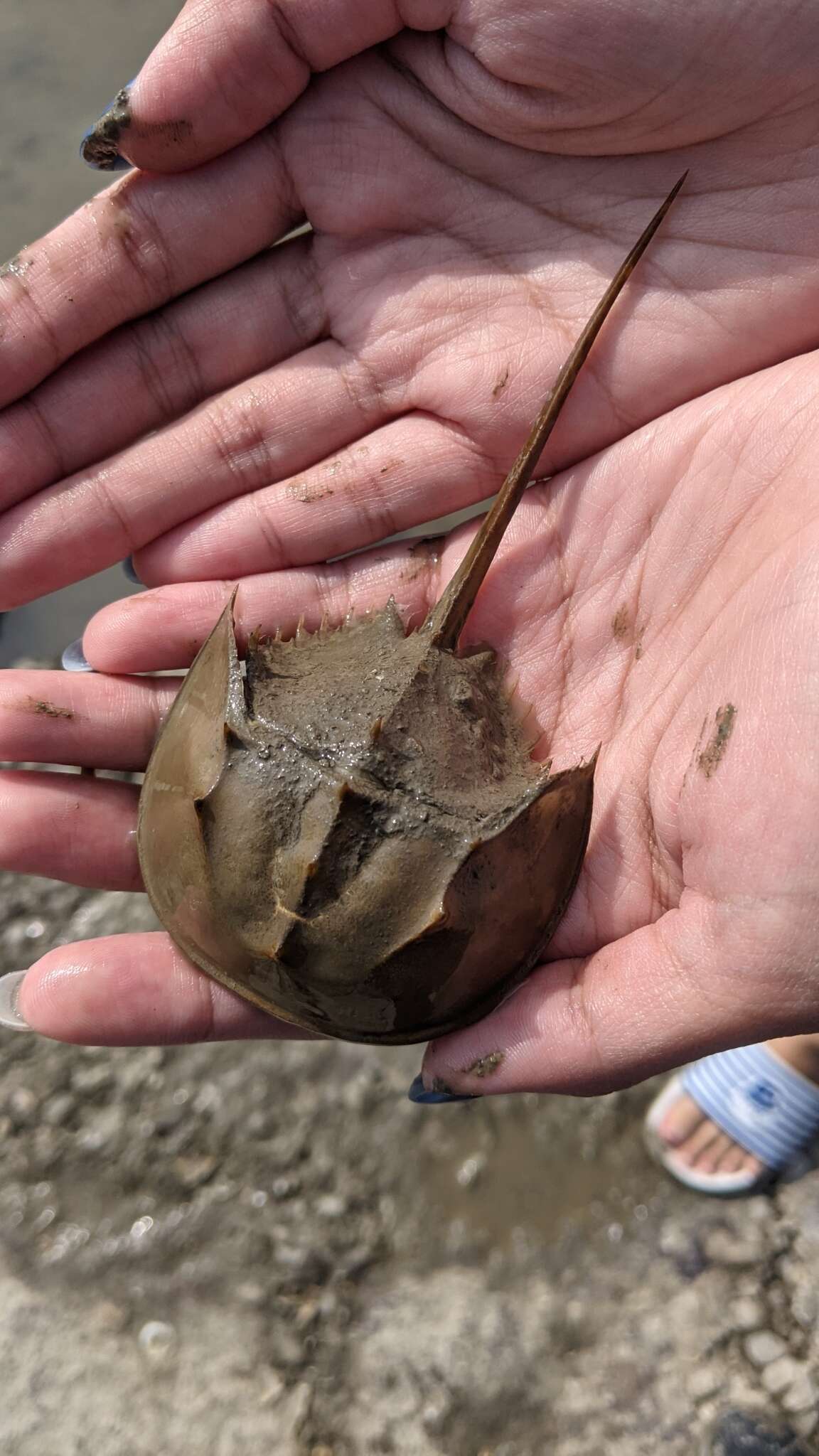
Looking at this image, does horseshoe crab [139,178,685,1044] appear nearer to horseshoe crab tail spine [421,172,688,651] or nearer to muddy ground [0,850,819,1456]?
horseshoe crab tail spine [421,172,688,651]

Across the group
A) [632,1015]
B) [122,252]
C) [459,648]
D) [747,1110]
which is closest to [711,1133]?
[747,1110]

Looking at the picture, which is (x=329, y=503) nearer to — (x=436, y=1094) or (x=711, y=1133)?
(x=436, y=1094)

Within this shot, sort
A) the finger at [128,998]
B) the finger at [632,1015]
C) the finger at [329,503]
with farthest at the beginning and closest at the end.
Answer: the finger at [329,503]
the finger at [128,998]
the finger at [632,1015]

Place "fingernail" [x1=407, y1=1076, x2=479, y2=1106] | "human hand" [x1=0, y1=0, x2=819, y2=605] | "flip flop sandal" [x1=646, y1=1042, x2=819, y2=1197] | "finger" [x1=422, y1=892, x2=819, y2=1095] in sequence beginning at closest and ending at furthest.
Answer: "finger" [x1=422, y1=892, x2=819, y2=1095] < "fingernail" [x1=407, y1=1076, x2=479, y2=1106] < "human hand" [x1=0, y1=0, x2=819, y2=605] < "flip flop sandal" [x1=646, y1=1042, x2=819, y2=1197]

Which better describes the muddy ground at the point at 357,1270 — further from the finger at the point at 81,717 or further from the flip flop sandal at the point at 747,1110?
the finger at the point at 81,717

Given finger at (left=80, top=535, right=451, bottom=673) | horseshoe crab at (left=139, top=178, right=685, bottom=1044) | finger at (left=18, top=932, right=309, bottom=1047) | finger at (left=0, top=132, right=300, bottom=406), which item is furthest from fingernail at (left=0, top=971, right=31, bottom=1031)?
finger at (left=0, top=132, right=300, bottom=406)

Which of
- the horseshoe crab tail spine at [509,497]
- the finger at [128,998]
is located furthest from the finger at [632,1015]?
the horseshoe crab tail spine at [509,497]

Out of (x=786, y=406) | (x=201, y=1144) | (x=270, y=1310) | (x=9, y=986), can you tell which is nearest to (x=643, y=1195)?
(x=270, y=1310)
